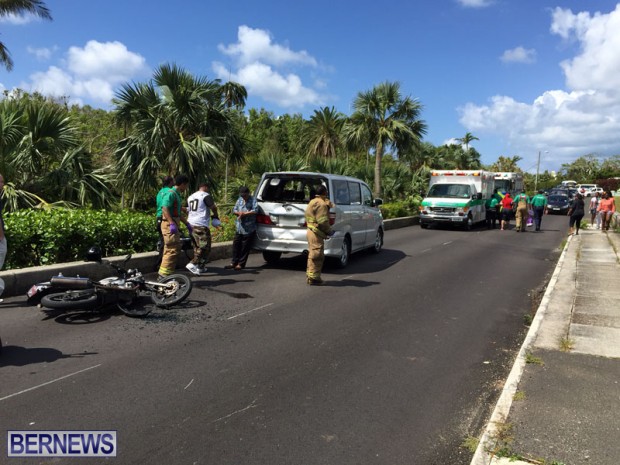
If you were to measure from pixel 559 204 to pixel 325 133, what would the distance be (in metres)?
16.6

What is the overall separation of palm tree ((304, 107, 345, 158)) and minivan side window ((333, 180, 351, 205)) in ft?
75.9

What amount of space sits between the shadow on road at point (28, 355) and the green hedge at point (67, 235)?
291 centimetres

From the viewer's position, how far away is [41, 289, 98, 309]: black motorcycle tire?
579cm

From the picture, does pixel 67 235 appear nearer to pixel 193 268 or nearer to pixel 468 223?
pixel 193 268

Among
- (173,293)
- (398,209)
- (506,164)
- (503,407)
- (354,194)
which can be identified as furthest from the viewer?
(506,164)

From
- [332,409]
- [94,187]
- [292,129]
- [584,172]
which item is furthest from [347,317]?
[584,172]

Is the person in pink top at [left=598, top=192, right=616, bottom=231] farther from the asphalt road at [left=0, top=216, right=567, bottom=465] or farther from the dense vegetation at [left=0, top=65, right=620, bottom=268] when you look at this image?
the asphalt road at [left=0, top=216, right=567, bottom=465]

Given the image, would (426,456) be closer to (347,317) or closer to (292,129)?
(347,317)

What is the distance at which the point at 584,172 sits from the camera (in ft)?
416

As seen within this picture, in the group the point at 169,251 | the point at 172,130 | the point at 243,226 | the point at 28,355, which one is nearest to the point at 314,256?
the point at 243,226

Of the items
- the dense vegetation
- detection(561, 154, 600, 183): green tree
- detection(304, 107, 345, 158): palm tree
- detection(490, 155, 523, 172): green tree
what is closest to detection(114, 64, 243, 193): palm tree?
the dense vegetation

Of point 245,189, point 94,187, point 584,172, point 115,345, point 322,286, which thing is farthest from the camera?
point 584,172

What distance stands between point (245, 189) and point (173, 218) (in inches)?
82.4

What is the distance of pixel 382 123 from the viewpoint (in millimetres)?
26062
